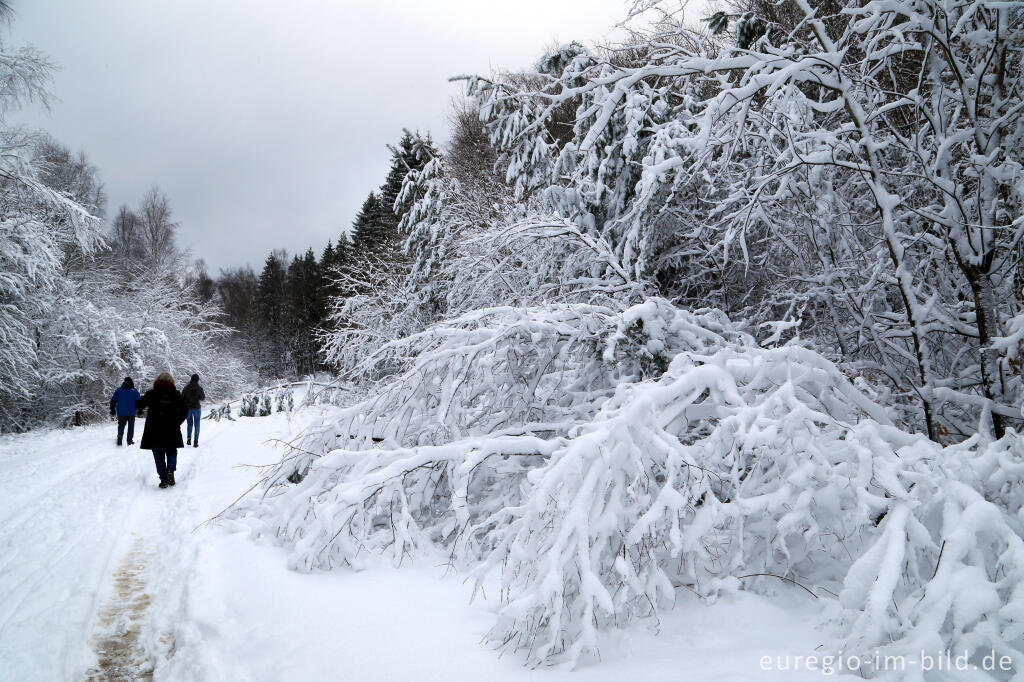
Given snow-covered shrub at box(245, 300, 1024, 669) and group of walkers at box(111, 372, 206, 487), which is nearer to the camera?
snow-covered shrub at box(245, 300, 1024, 669)

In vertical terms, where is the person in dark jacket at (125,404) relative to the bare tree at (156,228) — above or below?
below

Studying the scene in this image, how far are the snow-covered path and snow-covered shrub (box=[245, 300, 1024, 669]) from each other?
0.60 ft

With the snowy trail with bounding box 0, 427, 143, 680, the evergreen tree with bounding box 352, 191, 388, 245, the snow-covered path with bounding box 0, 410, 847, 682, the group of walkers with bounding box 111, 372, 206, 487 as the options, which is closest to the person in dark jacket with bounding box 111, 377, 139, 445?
the snowy trail with bounding box 0, 427, 143, 680

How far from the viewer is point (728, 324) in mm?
4844

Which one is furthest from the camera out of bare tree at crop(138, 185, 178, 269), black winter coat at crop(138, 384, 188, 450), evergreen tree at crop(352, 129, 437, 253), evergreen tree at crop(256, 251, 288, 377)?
evergreen tree at crop(256, 251, 288, 377)

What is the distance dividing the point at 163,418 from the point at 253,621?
5259 millimetres

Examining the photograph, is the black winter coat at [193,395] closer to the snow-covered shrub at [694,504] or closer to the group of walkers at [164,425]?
the group of walkers at [164,425]


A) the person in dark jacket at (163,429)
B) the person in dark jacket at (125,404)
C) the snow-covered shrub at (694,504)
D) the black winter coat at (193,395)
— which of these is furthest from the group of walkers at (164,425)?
the snow-covered shrub at (694,504)

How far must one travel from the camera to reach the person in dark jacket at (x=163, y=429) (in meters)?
7.08

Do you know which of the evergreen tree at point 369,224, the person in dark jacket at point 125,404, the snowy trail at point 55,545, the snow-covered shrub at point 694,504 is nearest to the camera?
the snow-covered shrub at point 694,504

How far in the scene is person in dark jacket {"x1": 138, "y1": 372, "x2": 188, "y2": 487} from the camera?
23.2ft

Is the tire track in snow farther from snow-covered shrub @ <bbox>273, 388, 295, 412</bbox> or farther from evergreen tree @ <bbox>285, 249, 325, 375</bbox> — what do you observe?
evergreen tree @ <bbox>285, 249, 325, 375</bbox>

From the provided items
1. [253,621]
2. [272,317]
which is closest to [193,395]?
[253,621]

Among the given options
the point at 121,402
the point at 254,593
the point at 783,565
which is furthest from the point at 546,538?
the point at 121,402
